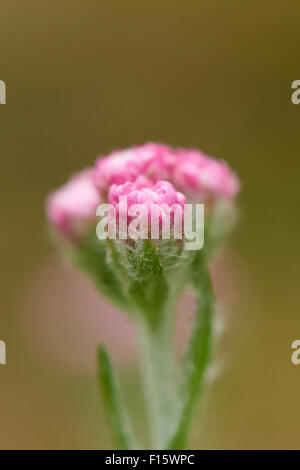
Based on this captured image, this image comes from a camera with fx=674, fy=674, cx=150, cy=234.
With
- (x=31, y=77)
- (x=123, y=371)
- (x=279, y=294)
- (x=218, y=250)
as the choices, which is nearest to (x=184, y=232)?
(x=218, y=250)

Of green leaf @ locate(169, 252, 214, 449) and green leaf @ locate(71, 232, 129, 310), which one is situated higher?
green leaf @ locate(71, 232, 129, 310)

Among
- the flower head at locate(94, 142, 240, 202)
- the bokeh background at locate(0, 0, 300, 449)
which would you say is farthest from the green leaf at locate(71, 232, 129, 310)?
the bokeh background at locate(0, 0, 300, 449)

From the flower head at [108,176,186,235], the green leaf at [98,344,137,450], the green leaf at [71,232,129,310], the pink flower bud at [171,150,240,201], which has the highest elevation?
the pink flower bud at [171,150,240,201]

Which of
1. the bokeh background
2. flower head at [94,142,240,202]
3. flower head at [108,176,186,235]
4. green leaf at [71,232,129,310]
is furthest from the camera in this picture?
the bokeh background

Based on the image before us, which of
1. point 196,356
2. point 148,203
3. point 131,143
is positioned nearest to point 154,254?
point 148,203

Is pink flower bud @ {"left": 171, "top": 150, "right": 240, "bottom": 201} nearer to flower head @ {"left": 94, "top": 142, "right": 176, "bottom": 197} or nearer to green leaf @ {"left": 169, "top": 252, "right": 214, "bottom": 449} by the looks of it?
flower head @ {"left": 94, "top": 142, "right": 176, "bottom": 197}

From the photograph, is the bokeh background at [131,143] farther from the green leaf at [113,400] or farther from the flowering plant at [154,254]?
the green leaf at [113,400]

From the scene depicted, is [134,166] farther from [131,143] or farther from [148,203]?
[131,143]
